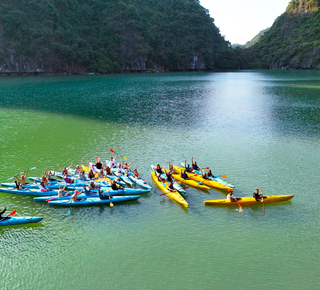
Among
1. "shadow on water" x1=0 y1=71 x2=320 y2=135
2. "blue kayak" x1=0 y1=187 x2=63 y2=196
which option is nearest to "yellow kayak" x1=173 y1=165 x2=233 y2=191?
"blue kayak" x1=0 y1=187 x2=63 y2=196

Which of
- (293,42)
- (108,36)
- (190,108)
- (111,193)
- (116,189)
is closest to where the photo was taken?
(111,193)

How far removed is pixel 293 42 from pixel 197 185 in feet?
464

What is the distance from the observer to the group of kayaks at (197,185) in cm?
1454

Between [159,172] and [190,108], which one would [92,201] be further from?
[190,108]

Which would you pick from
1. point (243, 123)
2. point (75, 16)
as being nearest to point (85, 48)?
point (75, 16)

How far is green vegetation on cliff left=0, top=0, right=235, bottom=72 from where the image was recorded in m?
93.6

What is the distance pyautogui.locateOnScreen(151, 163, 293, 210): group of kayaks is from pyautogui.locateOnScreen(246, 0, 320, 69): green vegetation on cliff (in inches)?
4810

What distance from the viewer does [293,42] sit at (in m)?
136

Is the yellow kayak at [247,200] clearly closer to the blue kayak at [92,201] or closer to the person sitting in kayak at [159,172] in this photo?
the person sitting in kayak at [159,172]

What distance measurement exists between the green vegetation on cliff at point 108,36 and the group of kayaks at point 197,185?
9124 cm

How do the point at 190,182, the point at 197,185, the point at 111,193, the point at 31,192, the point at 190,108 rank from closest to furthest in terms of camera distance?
the point at 31,192
the point at 111,193
the point at 197,185
the point at 190,182
the point at 190,108

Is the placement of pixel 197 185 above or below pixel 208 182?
below

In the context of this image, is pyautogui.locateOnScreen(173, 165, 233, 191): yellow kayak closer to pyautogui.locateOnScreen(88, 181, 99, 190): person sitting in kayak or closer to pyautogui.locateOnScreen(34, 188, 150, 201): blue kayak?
pyautogui.locateOnScreen(34, 188, 150, 201): blue kayak

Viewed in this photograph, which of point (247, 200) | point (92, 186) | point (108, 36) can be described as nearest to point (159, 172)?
point (92, 186)
